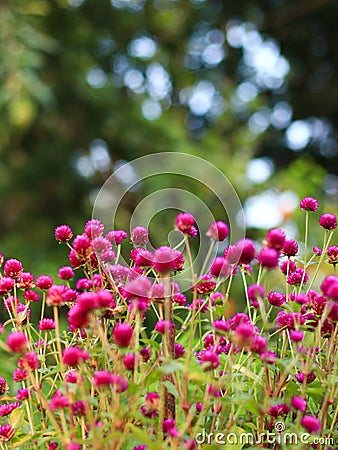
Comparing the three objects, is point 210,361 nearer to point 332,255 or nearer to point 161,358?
point 161,358

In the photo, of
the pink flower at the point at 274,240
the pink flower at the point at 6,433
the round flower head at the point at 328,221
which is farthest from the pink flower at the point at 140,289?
the round flower head at the point at 328,221

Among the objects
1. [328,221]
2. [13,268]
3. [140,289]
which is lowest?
[140,289]

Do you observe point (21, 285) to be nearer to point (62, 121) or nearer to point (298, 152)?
point (62, 121)

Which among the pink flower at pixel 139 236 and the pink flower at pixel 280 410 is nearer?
the pink flower at pixel 280 410

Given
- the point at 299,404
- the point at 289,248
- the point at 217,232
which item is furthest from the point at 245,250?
the point at 299,404

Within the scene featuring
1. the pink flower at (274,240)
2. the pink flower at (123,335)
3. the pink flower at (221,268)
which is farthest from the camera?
the pink flower at (221,268)

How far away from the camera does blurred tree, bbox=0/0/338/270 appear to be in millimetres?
5117

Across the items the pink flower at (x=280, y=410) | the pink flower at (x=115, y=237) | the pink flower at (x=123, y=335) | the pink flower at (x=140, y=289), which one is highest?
the pink flower at (x=115, y=237)

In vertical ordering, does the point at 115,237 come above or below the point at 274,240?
above

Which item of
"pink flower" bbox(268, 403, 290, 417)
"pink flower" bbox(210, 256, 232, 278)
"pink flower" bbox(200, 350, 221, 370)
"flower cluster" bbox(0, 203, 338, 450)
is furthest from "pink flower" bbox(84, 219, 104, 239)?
"pink flower" bbox(268, 403, 290, 417)

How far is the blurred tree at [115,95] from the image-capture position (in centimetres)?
512

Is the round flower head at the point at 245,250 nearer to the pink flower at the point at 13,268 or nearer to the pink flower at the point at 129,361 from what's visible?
the pink flower at the point at 129,361

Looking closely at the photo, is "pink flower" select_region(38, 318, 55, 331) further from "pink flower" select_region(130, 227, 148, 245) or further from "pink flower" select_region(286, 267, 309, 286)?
"pink flower" select_region(286, 267, 309, 286)

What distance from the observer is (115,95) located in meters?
6.12
